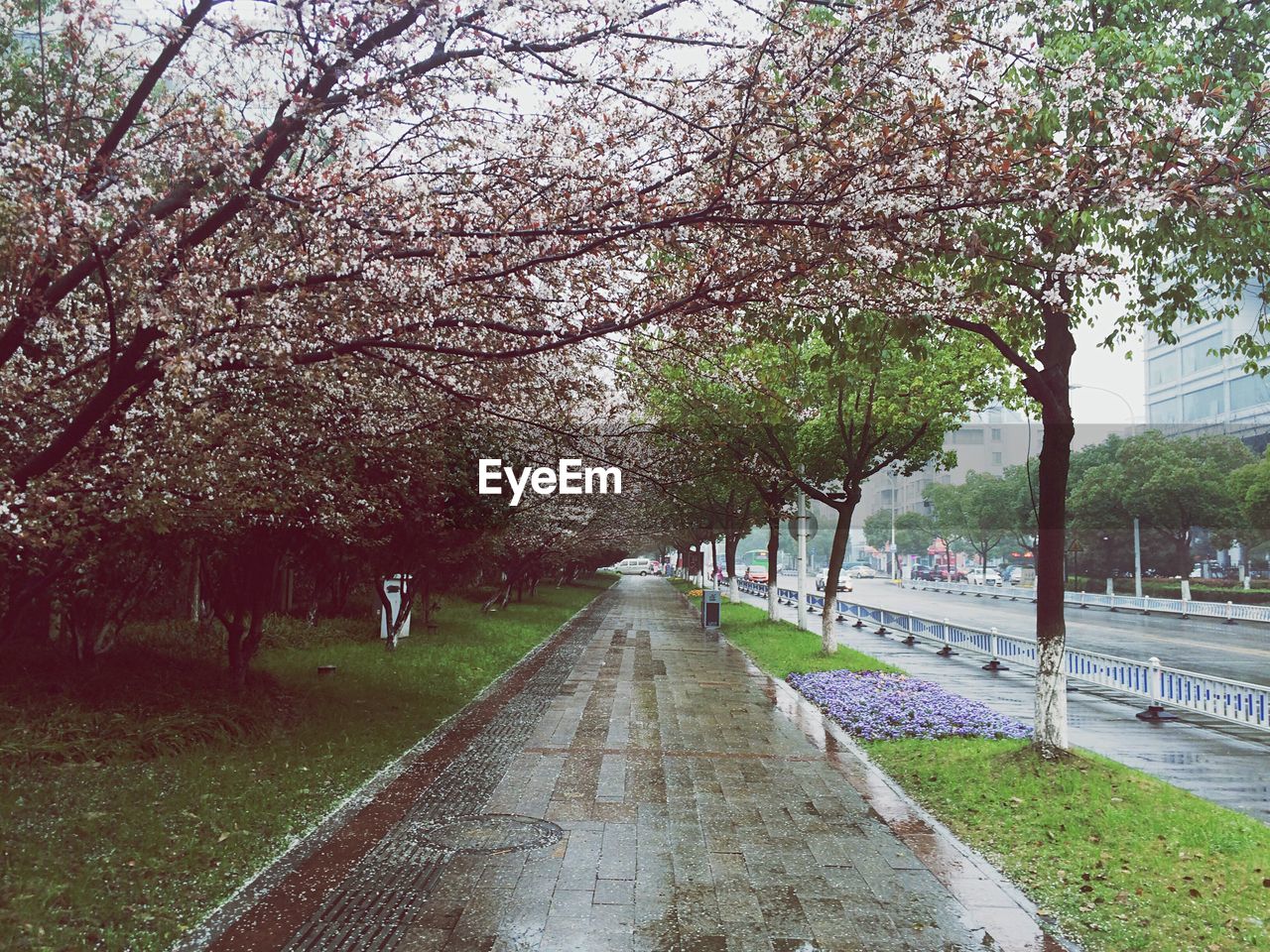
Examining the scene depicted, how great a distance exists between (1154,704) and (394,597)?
14.3 metres

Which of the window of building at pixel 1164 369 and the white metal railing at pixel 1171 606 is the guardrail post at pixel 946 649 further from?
the window of building at pixel 1164 369

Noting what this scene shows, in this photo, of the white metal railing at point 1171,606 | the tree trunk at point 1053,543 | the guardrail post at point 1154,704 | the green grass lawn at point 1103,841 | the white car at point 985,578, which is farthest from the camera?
the white car at point 985,578

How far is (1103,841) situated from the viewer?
23.6 ft

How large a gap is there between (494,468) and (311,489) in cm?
445

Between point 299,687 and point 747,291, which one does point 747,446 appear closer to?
point 299,687

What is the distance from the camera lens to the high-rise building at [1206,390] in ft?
225

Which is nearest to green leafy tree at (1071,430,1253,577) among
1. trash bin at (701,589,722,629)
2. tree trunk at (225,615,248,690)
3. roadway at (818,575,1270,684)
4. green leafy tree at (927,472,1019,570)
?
roadway at (818,575,1270,684)

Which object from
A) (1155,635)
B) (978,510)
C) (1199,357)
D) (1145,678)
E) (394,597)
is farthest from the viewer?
(978,510)

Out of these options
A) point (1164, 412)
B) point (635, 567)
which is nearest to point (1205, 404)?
point (1164, 412)

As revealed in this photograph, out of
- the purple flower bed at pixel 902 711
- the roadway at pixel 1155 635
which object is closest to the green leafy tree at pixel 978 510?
the roadway at pixel 1155 635

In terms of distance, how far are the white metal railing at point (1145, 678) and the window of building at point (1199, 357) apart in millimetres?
57269

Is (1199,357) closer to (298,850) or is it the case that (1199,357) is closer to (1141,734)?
(1141,734)

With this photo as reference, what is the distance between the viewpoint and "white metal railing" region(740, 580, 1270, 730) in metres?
13.1

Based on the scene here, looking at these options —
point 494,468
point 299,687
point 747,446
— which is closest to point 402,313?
point 494,468
